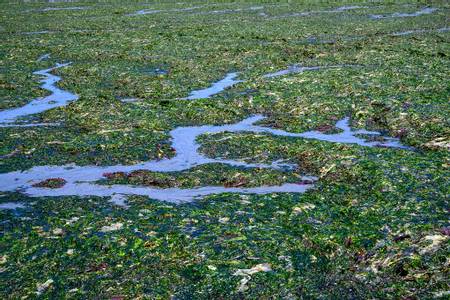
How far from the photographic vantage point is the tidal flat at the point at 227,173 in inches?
350

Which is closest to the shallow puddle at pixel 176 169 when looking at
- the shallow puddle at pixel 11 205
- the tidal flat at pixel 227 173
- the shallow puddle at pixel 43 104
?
the tidal flat at pixel 227 173

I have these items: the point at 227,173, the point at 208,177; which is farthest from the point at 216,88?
the point at 208,177

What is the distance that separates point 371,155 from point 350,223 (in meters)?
3.96

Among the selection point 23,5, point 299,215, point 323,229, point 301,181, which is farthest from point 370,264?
point 23,5

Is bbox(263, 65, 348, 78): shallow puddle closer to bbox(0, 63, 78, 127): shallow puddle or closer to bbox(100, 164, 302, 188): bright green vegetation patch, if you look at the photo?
bbox(0, 63, 78, 127): shallow puddle

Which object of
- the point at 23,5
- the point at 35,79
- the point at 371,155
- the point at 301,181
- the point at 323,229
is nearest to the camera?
the point at 323,229

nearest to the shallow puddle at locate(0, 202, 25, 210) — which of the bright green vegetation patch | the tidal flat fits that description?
the tidal flat

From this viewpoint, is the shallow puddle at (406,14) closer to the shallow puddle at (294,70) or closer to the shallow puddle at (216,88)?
the shallow puddle at (294,70)

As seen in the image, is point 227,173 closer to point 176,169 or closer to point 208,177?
point 208,177

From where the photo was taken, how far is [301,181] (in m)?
12.8

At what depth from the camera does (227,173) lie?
1339cm

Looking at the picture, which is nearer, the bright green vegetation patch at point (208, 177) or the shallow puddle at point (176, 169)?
the shallow puddle at point (176, 169)

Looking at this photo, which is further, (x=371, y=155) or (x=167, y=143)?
(x=167, y=143)

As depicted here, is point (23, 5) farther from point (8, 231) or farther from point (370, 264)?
point (370, 264)
